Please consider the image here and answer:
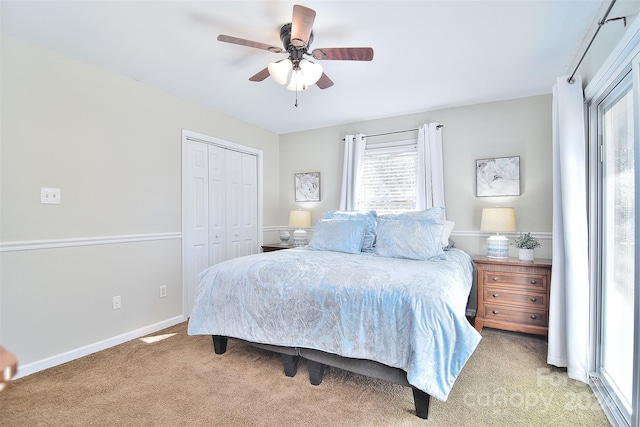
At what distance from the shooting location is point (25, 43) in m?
2.22

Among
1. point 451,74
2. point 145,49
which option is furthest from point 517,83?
point 145,49

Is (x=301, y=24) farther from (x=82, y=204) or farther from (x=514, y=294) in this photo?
(x=514, y=294)

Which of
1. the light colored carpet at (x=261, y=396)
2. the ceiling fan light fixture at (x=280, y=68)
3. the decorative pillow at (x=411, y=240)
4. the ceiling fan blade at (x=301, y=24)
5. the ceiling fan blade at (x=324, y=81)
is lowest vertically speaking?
the light colored carpet at (x=261, y=396)

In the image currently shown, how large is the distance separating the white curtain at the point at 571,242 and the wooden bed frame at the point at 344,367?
4.00 feet

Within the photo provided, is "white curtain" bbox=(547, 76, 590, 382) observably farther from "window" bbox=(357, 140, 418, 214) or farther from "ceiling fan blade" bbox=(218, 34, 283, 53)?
"ceiling fan blade" bbox=(218, 34, 283, 53)

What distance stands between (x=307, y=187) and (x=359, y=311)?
2.99 m

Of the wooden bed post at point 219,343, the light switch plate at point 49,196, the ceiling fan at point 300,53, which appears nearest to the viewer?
the ceiling fan at point 300,53

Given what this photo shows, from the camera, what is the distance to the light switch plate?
230 centimetres

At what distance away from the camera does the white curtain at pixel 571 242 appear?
2037mm

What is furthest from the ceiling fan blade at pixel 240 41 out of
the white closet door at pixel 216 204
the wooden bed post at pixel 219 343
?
the wooden bed post at pixel 219 343

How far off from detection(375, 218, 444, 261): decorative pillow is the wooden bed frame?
113 centimetres

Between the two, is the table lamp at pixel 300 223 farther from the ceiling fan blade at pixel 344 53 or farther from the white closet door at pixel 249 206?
the ceiling fan blade at pixel 344 53

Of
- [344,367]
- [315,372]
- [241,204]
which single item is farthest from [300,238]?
[344,367]

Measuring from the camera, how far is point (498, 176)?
3330 mm
